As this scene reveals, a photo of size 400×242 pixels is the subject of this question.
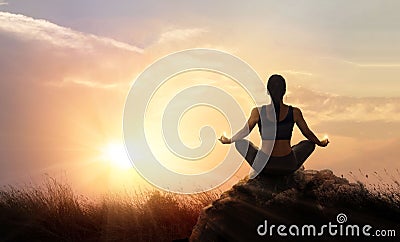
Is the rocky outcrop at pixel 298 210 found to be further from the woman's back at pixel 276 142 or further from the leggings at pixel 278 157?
the woman's back at pixel 276 142

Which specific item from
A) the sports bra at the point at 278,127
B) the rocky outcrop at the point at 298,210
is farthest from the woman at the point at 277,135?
the rocky outcrop at the point at 298,210

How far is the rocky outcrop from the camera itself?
8.01 m

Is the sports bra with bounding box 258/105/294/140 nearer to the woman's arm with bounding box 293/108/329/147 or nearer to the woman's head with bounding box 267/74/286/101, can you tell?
the woman's arm with bounding box 293/108/329/147

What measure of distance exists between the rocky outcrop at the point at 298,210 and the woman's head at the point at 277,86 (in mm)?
1033

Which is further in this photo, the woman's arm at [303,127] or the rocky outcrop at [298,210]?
the woman's arm at [303,127]

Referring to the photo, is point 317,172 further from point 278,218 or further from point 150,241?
point 150,241

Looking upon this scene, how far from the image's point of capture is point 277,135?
8375mm

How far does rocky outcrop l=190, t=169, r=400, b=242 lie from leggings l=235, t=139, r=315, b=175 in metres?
0.11

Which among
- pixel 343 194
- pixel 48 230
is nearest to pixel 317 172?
pixel 343 194

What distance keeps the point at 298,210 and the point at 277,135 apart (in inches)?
38.7

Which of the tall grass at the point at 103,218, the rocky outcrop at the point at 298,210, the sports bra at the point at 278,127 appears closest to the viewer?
the rocky outcrop at the point at 298,210

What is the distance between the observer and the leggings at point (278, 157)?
8.40m

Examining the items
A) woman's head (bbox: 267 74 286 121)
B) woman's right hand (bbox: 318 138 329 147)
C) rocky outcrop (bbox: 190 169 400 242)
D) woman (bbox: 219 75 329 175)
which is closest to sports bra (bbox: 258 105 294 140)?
woman (bbox: 219 75 329 175)

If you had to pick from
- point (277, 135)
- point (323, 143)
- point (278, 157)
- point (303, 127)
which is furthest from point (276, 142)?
point (323, 143)
